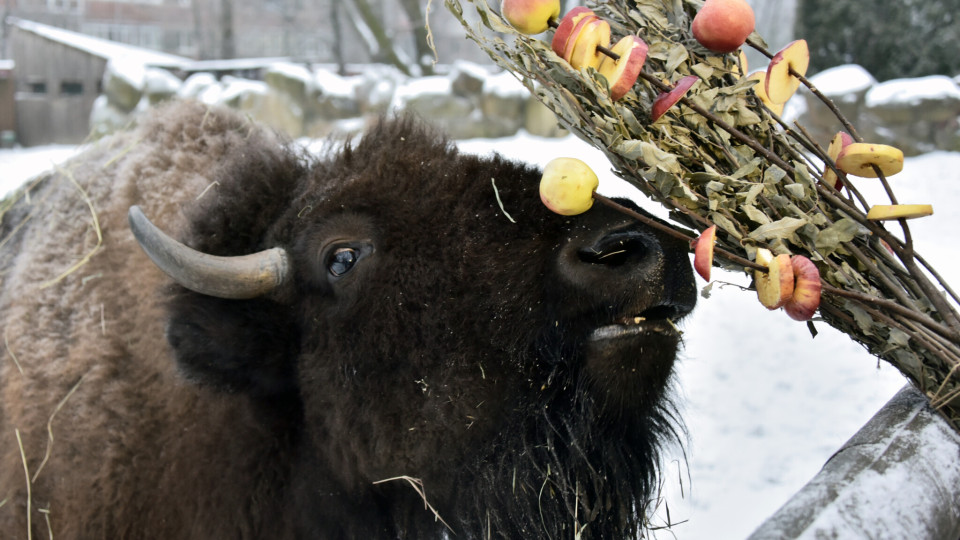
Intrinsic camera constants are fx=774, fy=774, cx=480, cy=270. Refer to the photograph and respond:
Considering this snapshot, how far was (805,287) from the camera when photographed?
1.62 m

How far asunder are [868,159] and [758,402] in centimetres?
425

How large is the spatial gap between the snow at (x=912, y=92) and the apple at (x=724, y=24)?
1174cm

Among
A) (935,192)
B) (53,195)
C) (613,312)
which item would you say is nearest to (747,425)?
(613,312)

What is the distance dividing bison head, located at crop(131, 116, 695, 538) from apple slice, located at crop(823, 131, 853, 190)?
419mm

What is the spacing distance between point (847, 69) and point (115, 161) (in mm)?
12382

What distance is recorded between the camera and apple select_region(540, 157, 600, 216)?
1.78 m

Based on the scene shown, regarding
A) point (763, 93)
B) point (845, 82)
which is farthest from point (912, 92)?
point (763, 93)

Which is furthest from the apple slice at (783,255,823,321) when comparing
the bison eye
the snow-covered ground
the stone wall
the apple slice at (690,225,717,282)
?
the stone wall

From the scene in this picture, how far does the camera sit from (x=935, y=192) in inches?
391

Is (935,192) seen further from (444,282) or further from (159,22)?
(159,22)

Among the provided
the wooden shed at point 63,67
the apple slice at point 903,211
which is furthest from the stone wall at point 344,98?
the apple slice at point 903,211

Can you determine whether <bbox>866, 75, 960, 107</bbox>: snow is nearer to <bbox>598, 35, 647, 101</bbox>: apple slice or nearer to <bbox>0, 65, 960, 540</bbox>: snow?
<bbox>0, 65, 960, 540</bbox>: snow

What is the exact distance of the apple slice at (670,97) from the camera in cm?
175

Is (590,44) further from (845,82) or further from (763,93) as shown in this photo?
(845,82)
